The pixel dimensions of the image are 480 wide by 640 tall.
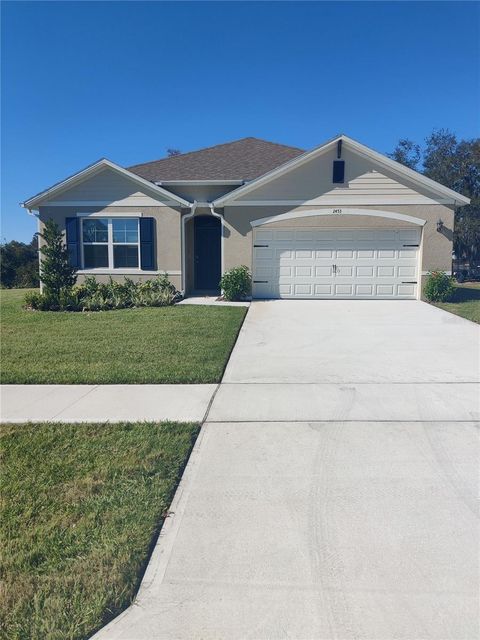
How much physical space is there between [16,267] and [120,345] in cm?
2236

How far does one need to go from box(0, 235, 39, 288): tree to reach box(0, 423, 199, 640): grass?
24279 millimetres

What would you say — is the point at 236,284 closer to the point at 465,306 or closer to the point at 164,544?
the point at 465,306

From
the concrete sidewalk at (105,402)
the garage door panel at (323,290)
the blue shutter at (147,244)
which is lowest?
the concrete sidewalk at (105,402)

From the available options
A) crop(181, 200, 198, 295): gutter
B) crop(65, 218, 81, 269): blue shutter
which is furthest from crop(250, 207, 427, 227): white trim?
crop(65, 218, 81, 269): blue shutter

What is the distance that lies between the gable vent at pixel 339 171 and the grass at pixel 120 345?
17.9ft

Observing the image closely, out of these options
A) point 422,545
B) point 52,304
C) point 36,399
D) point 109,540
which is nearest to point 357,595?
point 422,545

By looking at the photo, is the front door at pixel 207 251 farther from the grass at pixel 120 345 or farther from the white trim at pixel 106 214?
the grass at pixel 120 345

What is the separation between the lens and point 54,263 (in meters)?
15.3

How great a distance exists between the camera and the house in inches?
589

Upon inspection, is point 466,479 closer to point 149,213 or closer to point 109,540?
point 109,540

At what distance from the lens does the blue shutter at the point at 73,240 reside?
51.9ft

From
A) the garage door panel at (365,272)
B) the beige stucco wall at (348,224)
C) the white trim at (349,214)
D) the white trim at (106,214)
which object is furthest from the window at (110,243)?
the garage door panel at (365,272)

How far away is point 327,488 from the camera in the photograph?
148 inches

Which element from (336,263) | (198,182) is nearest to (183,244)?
(198,182)
